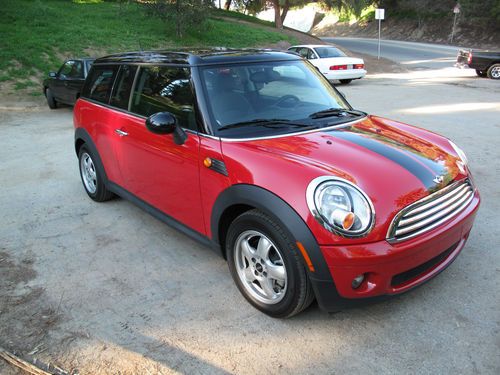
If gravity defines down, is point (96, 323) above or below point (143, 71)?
below

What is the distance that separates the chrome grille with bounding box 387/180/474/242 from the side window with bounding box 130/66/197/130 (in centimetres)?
158

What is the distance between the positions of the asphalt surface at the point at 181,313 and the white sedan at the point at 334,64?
452 inches

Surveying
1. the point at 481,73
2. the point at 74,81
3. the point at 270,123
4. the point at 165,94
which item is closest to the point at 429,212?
the point at 270,123

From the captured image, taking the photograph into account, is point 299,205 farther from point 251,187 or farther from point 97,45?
point 97,45

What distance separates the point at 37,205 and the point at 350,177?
3.91 m

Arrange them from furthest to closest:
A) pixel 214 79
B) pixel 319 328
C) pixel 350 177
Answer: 1. pixel 214 79
2. pixel 319 328
3. pixel 350 177

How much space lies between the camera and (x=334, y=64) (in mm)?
15414

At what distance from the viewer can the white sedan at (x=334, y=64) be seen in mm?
15406

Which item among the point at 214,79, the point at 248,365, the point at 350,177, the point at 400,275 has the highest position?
→ the point at 214,79

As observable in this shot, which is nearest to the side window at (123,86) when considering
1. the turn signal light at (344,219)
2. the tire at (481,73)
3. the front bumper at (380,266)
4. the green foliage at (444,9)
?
the turn signal light at (344,219)

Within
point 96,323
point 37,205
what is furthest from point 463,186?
point 37,205

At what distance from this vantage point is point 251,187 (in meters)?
2.67

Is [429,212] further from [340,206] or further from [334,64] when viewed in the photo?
[334,64]

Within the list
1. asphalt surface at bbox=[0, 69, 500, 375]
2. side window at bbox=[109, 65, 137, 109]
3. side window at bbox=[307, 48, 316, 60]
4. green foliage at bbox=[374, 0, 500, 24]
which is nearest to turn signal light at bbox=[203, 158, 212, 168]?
asphalt surface at bbox=[0, 69, 500, 375]
